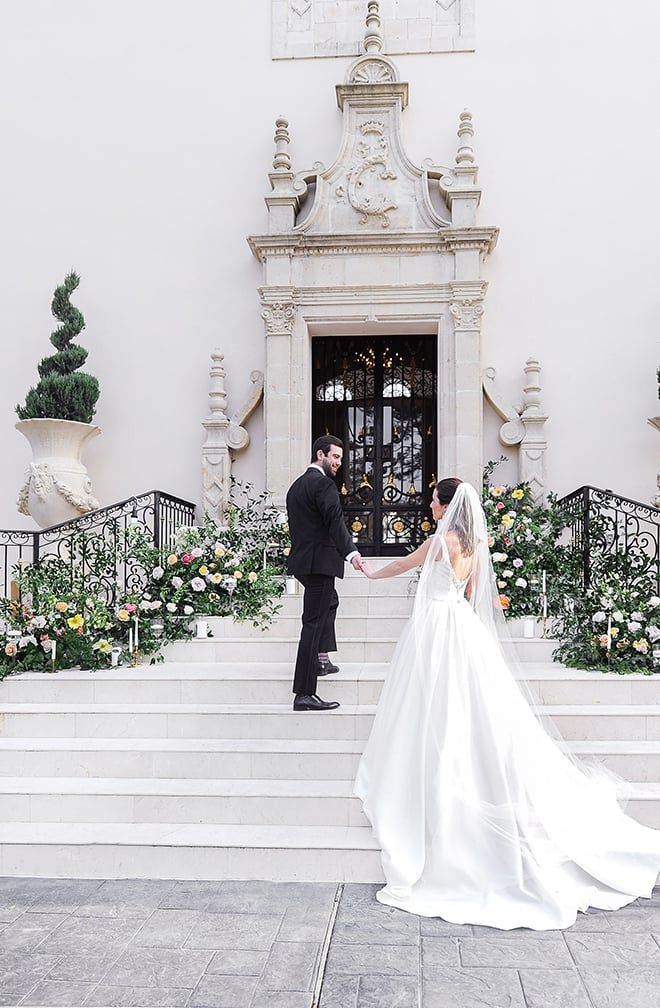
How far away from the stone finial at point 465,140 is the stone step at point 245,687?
5362 mm

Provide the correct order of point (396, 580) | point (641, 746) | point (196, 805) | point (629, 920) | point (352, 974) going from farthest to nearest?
point (396, 580) < point (641, 746) < point (196, 805) < point (629, 920) < point (352, 974)

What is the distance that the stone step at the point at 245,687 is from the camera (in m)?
5.24

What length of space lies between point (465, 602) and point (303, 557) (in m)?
1.20

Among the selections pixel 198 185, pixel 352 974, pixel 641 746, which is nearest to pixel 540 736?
pixel 641 746

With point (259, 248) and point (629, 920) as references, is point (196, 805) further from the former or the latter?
point (259, 248)

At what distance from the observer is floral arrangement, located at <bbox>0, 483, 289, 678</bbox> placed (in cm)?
588

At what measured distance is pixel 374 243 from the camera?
27.6 feet

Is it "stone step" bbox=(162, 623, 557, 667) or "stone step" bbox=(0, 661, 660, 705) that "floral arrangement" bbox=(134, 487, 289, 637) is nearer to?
"stone step" bbox=(162, 623, 557, 667)

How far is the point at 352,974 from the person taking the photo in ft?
9.82

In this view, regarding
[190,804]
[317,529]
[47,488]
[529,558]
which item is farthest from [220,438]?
[190,804]

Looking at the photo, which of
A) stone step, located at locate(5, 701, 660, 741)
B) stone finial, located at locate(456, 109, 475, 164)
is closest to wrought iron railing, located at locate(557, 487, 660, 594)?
stone step, located at locate(5, 701, 660, 741)

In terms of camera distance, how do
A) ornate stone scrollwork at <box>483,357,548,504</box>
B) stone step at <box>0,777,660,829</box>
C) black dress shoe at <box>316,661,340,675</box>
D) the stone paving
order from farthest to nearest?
1. ornate stone scrollwork at <box>483,357,548,504</box>
2. black dress shoe at <box>316,661,340,675</box>
3. stone step at <box>0,777,660,829</box>
4. the stone paving

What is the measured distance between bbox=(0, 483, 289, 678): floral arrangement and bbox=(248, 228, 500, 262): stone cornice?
288 cm

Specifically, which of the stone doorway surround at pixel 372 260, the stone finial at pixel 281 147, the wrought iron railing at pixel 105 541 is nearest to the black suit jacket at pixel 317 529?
the wrought iron railing at pixel 105 541
